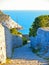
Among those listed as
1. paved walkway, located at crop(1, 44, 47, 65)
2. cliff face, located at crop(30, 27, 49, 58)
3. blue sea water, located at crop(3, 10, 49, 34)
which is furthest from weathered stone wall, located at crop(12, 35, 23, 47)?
blue sea water, located at crop(3, 10, 49, 34)

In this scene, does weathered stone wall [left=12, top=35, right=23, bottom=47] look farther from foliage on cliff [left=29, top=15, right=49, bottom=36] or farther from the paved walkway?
the paved walkway

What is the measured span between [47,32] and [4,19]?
22.3 ft

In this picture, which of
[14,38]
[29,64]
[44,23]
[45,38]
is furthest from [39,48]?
[44,23]

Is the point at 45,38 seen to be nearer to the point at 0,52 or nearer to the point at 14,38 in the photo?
the point at 14,38

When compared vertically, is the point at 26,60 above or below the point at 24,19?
above

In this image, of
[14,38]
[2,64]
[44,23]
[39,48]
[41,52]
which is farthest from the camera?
[44,23]

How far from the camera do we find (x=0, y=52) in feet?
38.1

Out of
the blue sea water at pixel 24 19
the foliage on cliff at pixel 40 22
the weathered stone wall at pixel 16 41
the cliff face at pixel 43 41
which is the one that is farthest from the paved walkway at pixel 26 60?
the blue sea water at pixel 24 19

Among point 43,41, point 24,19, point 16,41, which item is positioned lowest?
point 24,19

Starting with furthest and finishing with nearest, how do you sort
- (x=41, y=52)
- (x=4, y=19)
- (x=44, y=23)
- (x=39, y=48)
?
1. (x=44, y=23)
2. (x=4, y=19)
3. (x=39, y=48)
4. (x=41, y=52)

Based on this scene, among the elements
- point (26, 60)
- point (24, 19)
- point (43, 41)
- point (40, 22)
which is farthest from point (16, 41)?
point (24, 19)

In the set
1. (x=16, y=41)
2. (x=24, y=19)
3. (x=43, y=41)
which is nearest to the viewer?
(x=43, y=41)

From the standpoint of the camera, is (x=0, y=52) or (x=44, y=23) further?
(x=44, y=23)

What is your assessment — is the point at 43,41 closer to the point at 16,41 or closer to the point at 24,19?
the point at 16,41
